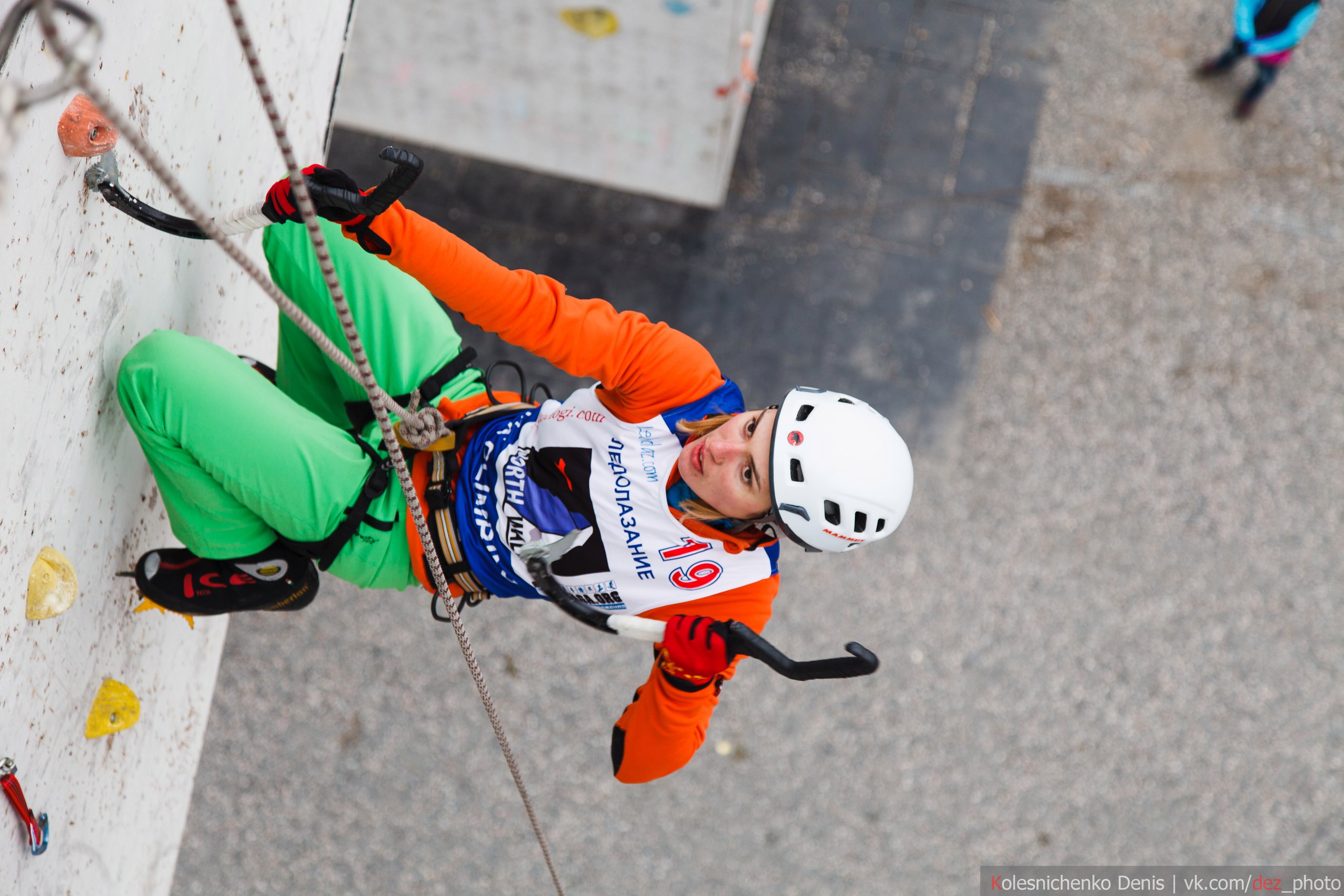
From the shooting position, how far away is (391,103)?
3.69 m

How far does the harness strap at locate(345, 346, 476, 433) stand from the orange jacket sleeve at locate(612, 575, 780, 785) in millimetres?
748

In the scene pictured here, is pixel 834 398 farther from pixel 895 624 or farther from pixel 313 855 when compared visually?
pixel 313 855

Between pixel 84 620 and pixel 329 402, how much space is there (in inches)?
29.6

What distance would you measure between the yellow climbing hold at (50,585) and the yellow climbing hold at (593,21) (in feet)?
7.74

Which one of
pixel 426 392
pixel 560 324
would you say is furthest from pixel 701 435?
pixel 426 392

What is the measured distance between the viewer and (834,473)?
6.29 feet

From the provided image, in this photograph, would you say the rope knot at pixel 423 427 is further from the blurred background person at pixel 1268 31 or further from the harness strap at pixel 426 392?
the blurred background person at pixel 1268 31

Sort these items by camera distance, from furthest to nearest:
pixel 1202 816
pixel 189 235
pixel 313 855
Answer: pixel 1202 816 → pixel 313 855 → pixel 189 235

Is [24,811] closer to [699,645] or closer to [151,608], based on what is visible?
[151,608]

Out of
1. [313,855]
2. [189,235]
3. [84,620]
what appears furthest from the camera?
[313,855]

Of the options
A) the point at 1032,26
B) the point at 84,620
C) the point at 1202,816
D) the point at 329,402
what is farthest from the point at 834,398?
the point at 1032,26

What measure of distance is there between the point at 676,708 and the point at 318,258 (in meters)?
1.17

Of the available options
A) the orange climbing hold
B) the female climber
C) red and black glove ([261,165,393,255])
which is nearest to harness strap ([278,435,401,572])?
the female climber

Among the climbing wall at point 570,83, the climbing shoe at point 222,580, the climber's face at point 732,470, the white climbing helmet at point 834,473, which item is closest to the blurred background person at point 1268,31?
the climbing wall at point 570,83
